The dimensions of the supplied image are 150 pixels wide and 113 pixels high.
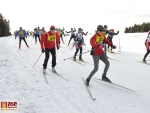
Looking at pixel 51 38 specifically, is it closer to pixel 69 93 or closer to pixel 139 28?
pixel 69 93

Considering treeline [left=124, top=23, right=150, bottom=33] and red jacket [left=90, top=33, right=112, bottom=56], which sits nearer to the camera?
red jacket [left=90, top=33, right=112, bottom=56]

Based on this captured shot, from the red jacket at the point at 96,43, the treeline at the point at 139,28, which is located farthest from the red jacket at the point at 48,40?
the treeline at the point at 139,28

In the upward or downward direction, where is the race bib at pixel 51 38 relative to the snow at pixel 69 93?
upward

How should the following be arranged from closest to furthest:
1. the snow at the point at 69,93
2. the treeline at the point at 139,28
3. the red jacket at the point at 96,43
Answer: the snow at the point at 69,93 → the red jacket at the point at 96,43 → the treeline at the point at 139,28

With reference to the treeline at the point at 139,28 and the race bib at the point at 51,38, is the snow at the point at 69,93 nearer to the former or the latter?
the race bib at the point at 51,38

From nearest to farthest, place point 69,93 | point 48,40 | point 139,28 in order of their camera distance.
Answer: point 69,93, point 48,40, point 139,28

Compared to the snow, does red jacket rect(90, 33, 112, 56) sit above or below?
above

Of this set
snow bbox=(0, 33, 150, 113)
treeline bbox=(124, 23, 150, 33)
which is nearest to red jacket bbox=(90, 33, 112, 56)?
snow bbox=(0, 33, 150, 113)

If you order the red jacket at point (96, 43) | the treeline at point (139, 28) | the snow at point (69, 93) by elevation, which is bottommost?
the snow at point (69, 93)

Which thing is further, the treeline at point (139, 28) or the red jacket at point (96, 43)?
the treeline at point (139, 28)

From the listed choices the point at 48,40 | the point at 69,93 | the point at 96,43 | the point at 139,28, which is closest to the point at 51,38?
the point at 48,40

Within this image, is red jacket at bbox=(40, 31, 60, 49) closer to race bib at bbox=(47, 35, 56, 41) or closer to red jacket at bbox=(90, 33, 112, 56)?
race bib at bbox=(47, 35, 56, 41)

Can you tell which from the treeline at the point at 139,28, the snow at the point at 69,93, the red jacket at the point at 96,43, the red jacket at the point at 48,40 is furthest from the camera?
the treeline at the point at 139,28

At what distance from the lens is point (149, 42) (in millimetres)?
12758
